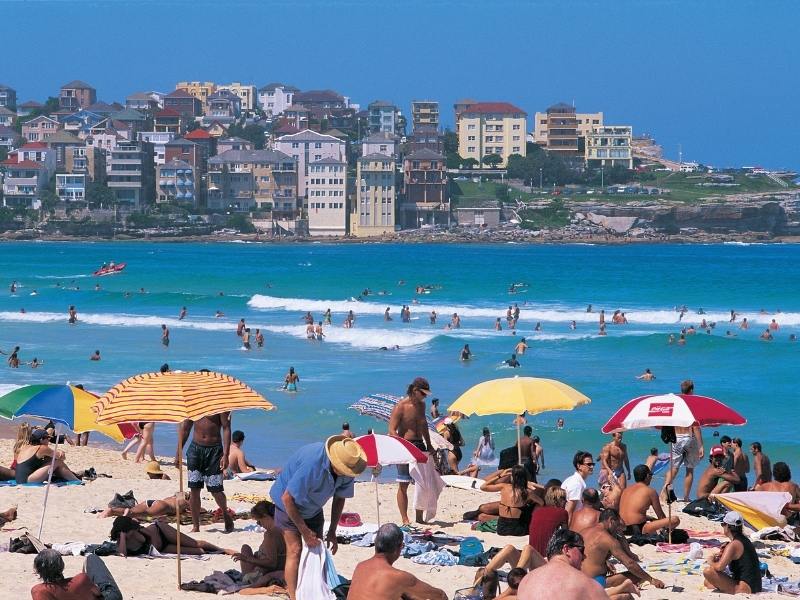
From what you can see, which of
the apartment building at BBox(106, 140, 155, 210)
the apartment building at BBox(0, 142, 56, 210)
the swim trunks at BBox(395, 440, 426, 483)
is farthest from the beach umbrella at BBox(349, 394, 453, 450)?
the apartment building at BBox(0, 142, 56, 210)

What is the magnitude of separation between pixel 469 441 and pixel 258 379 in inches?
365

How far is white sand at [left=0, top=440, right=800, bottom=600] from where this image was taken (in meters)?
8.95

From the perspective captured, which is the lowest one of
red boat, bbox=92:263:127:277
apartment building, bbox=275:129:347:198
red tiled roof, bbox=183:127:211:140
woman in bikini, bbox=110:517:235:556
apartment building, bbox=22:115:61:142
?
red boat, bbox=92:263:127:277

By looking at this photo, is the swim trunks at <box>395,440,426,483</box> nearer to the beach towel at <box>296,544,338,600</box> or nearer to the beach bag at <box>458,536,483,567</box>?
the beach bag at <box>458,536,483,567</box>

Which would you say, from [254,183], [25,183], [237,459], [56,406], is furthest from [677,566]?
[25,183]

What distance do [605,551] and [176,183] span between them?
13951 cm

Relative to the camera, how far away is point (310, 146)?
502 feet

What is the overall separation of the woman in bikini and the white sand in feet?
0.45

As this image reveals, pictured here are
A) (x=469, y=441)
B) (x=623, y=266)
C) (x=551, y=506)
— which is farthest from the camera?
(x=623, y=266)

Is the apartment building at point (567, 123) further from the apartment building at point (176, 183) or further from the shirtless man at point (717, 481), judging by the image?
the shirtless man at point (717, 481)

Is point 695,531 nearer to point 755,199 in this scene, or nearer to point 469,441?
point 469,441

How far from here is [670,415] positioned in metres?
10.9

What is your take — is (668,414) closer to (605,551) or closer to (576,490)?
(576,490)

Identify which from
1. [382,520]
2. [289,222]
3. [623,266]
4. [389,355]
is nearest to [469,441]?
[382,520]
